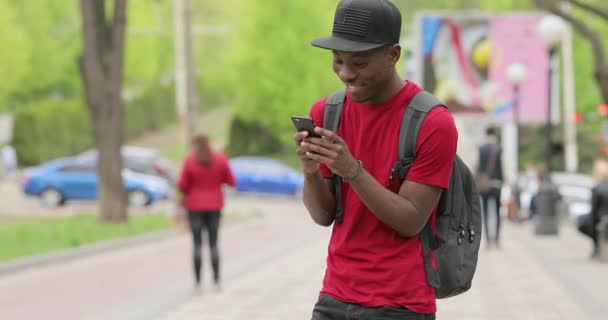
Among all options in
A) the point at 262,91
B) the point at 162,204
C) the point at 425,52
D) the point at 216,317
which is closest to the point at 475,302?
the point at 216,317

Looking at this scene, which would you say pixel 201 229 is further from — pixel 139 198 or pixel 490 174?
pixel 139 198

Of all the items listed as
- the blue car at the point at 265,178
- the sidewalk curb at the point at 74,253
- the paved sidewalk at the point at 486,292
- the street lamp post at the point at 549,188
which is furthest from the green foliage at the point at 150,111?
the paved sidewalk at the point at 486,292

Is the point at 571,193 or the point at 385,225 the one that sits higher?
the point at 385,225

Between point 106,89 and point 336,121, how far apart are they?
61.7 feet

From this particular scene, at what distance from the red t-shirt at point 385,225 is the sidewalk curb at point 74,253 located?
11340 millimetres

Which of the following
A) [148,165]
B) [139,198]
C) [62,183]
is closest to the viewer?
[62,183]

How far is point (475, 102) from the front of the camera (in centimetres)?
4216

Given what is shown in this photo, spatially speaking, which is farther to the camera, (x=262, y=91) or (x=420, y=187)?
(x=262, y=91)

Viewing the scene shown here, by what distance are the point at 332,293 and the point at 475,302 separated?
7714mm

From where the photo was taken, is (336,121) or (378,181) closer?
(378,181)

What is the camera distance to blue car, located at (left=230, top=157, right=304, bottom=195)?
1601 inches

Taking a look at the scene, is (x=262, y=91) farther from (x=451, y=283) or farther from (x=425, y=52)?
(x=451, y=283)

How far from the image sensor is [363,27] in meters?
3.75

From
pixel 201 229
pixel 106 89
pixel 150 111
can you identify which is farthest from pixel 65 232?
pixel 150 111
